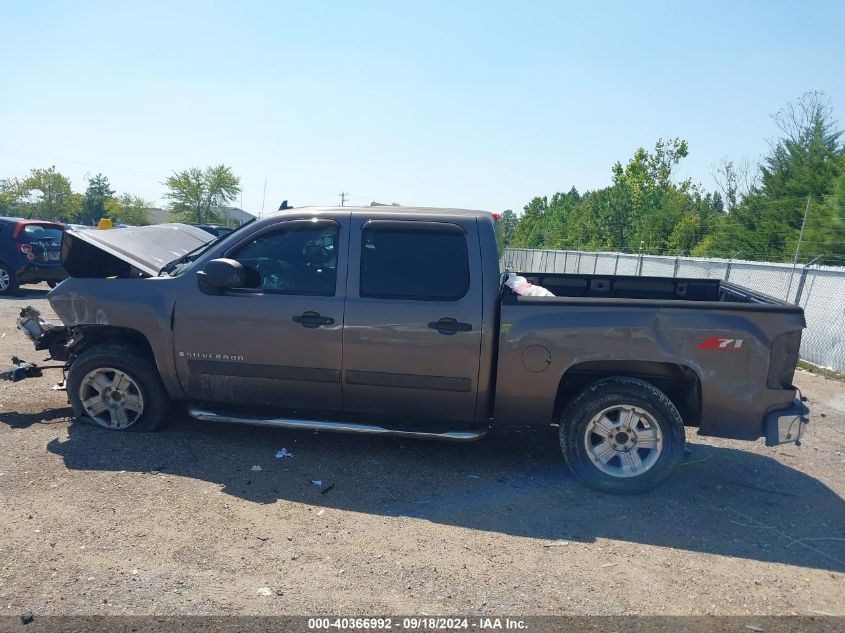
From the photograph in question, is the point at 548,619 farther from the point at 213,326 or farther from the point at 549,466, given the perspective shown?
the point at 213,326

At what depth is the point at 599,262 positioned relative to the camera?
20.5 m

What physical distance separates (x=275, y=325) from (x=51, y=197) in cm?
7286

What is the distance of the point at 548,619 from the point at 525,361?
1.81 meters

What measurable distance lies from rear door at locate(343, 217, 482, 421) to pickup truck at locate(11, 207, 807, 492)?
→ 1 centimetres

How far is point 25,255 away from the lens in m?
13.2

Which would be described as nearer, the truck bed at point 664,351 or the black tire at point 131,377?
the truck bed at point 664,351

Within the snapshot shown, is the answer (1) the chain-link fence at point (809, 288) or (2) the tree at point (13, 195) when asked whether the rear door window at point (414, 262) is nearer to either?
(1) the chain-link fence at point (809, 288)

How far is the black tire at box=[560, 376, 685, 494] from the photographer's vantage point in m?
4.35

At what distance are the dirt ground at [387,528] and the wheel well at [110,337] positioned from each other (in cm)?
71

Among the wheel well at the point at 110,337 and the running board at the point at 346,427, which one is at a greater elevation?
the wheel well at the point at 110,337

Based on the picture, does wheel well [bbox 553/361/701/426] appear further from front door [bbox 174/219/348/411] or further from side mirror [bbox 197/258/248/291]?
side mirror [bbox 197/258/248/291]

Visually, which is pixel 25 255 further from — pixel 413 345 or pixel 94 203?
pixel 94 203

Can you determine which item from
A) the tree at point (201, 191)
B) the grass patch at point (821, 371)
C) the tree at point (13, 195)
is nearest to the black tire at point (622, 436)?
the grass patch at point (821, 371)

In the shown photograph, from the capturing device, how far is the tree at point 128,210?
64.8 metres
